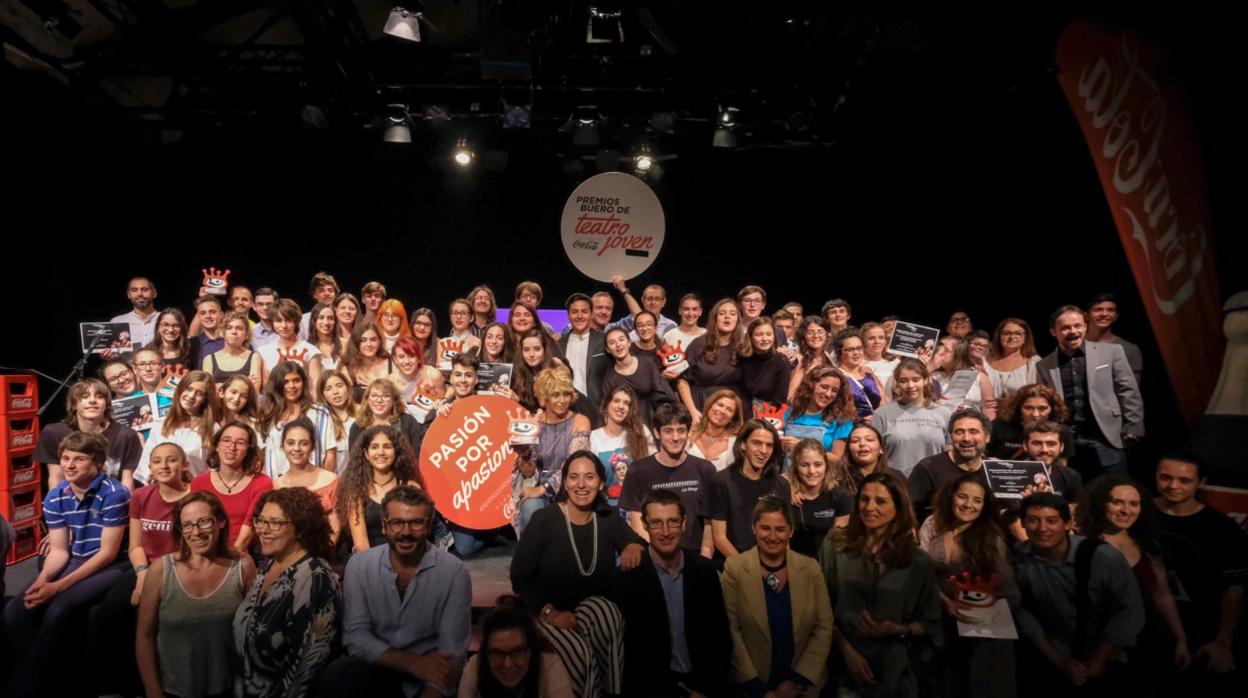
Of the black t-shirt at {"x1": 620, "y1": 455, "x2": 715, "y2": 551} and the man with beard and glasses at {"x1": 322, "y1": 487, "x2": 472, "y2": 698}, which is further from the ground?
the black t-shirt at {"x1": 620, "y1": 455, "x2": 715, "y2": 551}

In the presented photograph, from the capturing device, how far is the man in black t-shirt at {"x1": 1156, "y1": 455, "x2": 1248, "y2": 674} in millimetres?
3602

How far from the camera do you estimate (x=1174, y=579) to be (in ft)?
12.1

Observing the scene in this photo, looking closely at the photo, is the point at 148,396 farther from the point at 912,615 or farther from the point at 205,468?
the point at 912,615

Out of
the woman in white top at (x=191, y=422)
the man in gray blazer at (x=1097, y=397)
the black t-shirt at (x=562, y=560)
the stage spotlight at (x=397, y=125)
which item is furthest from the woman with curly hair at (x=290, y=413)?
the man in gray blazer at (x=1097, y=397)

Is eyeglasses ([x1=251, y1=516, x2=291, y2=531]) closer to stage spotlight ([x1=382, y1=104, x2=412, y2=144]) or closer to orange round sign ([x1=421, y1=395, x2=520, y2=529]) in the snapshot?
orange round sign ([x1=421, y1=395, x2=520, y2=529])

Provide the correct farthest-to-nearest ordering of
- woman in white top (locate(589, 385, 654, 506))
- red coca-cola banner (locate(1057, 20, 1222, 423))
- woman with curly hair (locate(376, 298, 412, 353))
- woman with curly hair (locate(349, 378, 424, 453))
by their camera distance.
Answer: woman with curly hair (locate(376, 298, 412, 353))
woman with curly hair (locate(349, 378, 424, 453))
woman in white top (locate(589, 385, 654, 506))
red coca-cola banner (locate(1057, 20, 1222, 423))

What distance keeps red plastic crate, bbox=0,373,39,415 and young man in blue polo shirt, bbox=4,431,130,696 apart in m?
1.89

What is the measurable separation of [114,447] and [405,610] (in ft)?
8.53

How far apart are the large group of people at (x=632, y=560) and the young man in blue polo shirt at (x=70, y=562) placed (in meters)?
0.01

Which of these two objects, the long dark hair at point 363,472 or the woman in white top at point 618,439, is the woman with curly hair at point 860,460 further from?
the long dark hair at point 363,472

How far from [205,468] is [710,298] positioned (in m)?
6.05

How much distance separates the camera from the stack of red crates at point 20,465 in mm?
5266

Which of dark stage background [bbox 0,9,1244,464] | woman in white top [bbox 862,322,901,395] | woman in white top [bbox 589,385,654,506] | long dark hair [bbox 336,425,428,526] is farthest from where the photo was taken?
dark stage background [bbox 0,9,1244,464]

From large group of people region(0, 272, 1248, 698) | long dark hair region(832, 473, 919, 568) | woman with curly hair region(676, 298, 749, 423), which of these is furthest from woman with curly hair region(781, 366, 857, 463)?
long dark hair region(832, 473, 919, 568)
